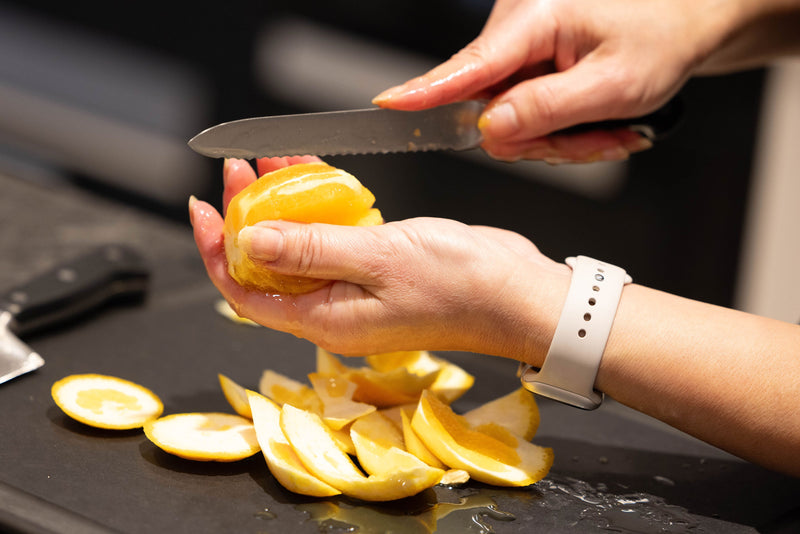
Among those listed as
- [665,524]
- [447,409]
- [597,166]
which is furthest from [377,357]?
[597,166]

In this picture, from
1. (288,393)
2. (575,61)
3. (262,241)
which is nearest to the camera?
(262,241)

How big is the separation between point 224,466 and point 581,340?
486 mm

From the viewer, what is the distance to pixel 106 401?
114cm

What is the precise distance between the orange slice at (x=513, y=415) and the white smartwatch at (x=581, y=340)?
90 millimetres

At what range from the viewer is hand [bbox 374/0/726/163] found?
1.39 metres

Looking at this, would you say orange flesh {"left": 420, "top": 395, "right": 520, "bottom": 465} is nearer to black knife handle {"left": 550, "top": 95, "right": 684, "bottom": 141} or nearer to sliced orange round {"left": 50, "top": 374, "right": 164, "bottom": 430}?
sliced orange round {"left": 50, "top": 374, "right": 164, "bottom": 430}

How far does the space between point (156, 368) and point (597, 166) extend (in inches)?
79.9

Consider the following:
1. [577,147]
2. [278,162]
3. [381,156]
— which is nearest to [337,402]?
[278,162]

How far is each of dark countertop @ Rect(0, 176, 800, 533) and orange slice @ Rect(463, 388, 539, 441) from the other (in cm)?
7

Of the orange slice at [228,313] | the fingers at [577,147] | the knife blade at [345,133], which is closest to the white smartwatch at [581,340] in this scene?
the knife blade at [345,133]

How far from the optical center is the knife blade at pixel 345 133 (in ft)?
3.67

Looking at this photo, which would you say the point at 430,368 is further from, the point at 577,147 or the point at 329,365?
the point at 577,147

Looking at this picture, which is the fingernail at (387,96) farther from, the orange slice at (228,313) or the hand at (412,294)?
the orange slice at (228,313)

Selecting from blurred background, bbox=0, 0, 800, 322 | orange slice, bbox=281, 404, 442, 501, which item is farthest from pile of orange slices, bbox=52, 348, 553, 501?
blurred background, bbox=0, 0, 800, 322
